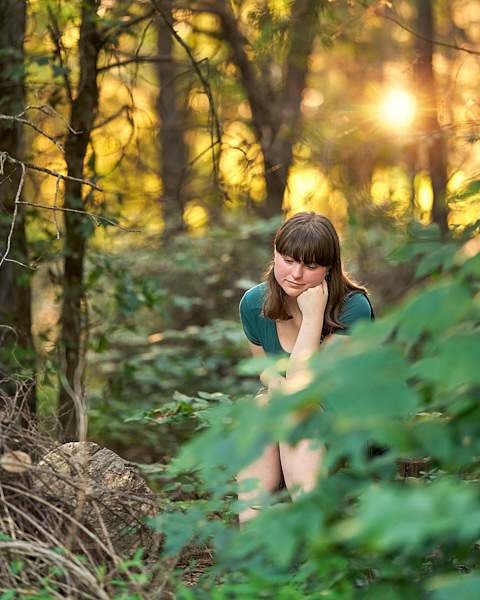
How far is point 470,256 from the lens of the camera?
1536 millimetres

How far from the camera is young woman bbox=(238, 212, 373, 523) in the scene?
9.25ft

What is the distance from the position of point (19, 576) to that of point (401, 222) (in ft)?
18.2

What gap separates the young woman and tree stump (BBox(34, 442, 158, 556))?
45cm

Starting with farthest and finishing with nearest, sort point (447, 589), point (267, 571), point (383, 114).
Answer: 1. point (383, 114)
2. point (267, 571)
3. point (447, 589)

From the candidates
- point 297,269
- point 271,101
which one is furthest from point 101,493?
point 271,101

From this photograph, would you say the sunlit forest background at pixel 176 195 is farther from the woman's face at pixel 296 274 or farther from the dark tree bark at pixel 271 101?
the woman's face at pixel 296 274

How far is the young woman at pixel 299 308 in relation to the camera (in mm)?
2820

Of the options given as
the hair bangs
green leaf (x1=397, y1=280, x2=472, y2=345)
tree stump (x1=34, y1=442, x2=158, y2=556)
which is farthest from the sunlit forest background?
the hair bangs

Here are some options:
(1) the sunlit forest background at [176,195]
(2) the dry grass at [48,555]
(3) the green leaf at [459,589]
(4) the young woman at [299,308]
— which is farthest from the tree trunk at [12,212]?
(3) the green leaf at [459,589]

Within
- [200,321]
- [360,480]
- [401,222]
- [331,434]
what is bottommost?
[360,480]

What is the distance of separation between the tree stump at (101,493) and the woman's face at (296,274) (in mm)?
1115

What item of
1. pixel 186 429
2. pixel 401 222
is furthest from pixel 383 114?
pixel 186 429

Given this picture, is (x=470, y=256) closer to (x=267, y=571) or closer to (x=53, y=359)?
(x=267, y=571)

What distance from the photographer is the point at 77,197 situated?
4594mm
